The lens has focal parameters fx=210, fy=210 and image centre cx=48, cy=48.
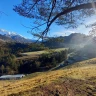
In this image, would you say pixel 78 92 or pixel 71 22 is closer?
pixel 71 22

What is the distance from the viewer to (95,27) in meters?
8.82

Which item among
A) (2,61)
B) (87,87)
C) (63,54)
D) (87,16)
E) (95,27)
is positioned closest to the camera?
(87,16)

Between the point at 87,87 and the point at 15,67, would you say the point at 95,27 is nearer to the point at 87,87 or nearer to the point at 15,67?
the point at 87,87

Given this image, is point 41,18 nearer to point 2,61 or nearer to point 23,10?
point 23,10

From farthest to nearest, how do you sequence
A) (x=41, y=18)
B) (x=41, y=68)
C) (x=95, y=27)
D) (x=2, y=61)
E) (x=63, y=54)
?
(x=2, y=61) < (x=63, y=54) < (x=41, y=68) < (x=95, y=27) < (x=41, y=18)

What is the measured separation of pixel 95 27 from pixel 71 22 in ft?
5.24

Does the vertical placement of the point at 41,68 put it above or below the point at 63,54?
below

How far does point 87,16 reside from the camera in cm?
827

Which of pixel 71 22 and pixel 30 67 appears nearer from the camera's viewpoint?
pixel 71 22

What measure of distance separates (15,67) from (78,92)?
93.2 metres

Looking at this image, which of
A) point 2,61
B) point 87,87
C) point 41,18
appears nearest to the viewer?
point 41,18

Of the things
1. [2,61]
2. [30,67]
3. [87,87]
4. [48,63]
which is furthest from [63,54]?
[87,87]

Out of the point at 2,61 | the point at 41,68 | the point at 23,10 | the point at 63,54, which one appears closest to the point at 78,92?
the point at 23,10

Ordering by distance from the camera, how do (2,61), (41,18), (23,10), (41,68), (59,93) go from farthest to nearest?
(2,61)
(41,68)
(59,93)
(41,18)
(23,10)
